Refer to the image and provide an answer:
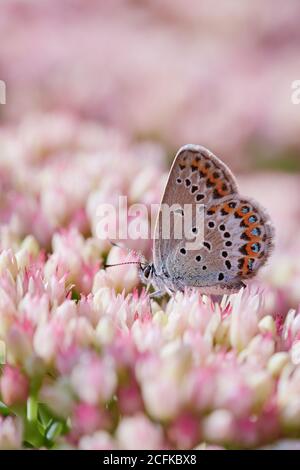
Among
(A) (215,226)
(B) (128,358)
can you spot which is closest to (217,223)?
(A) (215,226)

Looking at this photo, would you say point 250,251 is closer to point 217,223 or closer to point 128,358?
point 217,223

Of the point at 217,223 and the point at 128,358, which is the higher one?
the point at 217,223

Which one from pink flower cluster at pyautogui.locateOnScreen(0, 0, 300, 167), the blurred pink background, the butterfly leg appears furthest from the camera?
pink flower cluster at pyautogui.locateOnScreen(0, 0, 300, 167)

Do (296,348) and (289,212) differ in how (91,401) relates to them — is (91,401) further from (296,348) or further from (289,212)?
(289,212)

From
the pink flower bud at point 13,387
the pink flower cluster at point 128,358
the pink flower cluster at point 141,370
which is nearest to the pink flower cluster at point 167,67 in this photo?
the pink flower cluster at point 128,358

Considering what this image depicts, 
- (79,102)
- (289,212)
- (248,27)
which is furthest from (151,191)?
(248,27)

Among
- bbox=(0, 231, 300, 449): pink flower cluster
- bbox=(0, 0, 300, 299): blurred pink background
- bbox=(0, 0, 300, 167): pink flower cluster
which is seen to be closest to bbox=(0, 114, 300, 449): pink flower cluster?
bbox=(0, 231, 300, 449): pink flower cluster

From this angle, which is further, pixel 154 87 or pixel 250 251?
pixel 154 87

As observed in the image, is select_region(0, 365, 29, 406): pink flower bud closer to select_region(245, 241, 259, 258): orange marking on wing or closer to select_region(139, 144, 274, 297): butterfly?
select_region(139, 144, 274, 297): butterfly
